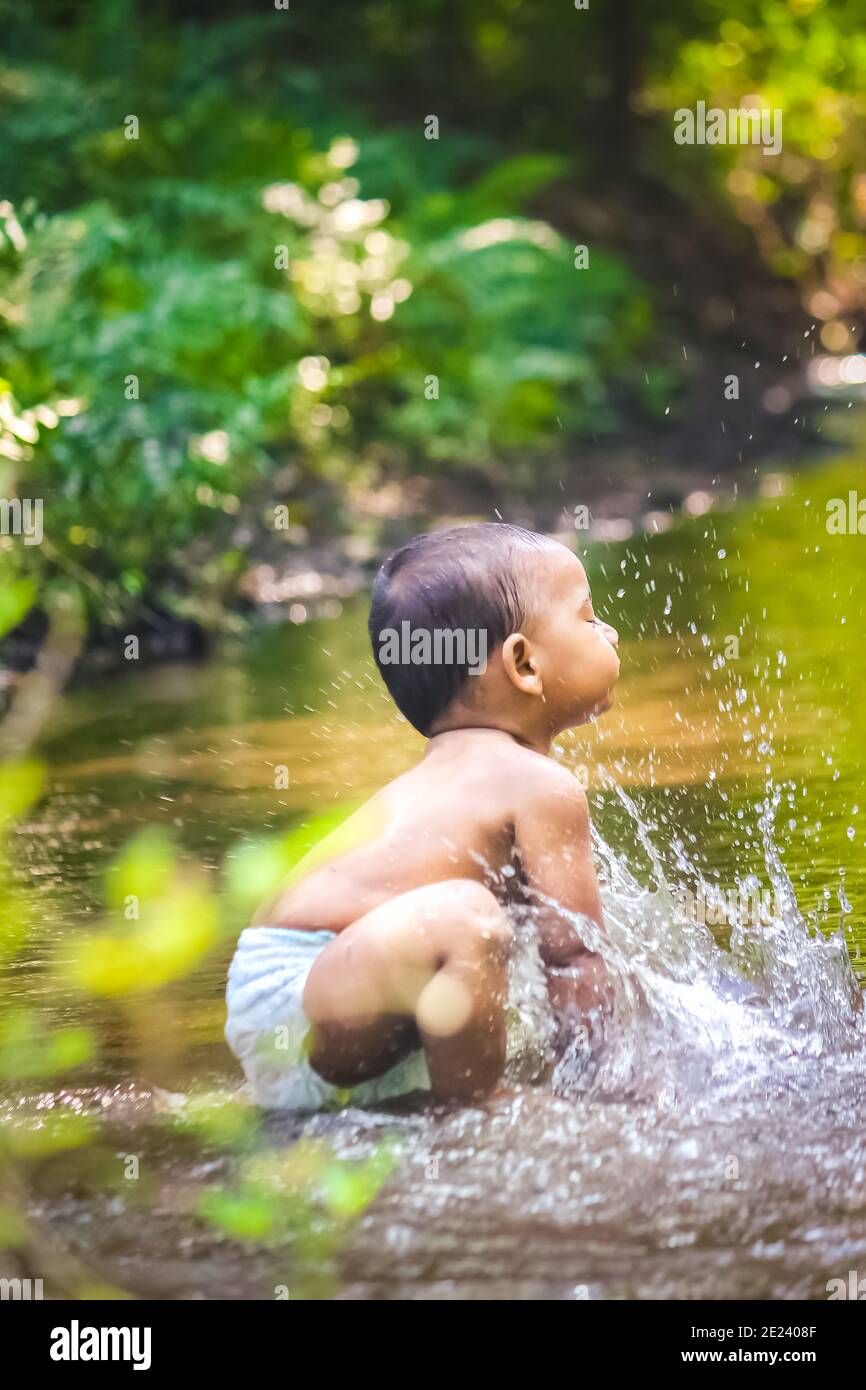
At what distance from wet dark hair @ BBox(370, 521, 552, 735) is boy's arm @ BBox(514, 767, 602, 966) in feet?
0.99

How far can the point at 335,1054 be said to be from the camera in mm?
3010

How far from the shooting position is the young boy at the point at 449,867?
9.49ft

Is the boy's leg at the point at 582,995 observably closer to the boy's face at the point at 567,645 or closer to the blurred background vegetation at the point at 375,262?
the boy's face at the point at 567,645

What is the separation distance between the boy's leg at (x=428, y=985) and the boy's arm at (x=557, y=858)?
0.65 feet

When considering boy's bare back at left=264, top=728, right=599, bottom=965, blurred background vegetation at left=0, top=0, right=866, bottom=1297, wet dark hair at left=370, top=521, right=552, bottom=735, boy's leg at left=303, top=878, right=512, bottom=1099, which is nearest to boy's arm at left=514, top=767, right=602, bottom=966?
boy's bare back at left=264, top=728, right=599, bottom=965

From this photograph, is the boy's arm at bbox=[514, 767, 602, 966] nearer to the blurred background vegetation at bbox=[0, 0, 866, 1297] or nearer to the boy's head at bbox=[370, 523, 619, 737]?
the boy's head at bbox=[370, 523, 619, 737]

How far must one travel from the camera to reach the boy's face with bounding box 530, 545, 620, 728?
3322 mm

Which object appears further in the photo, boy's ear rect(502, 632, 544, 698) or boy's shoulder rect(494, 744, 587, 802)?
boy's ear rect(502, 632, 544, 698)

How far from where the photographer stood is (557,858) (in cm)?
313

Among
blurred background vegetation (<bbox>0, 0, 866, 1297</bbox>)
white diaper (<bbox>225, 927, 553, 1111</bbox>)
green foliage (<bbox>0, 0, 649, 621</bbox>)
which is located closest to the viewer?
white diaper (<bbox>225, 927, 553, 1111</bbox>)

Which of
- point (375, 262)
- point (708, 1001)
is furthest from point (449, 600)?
point (375, 262)
